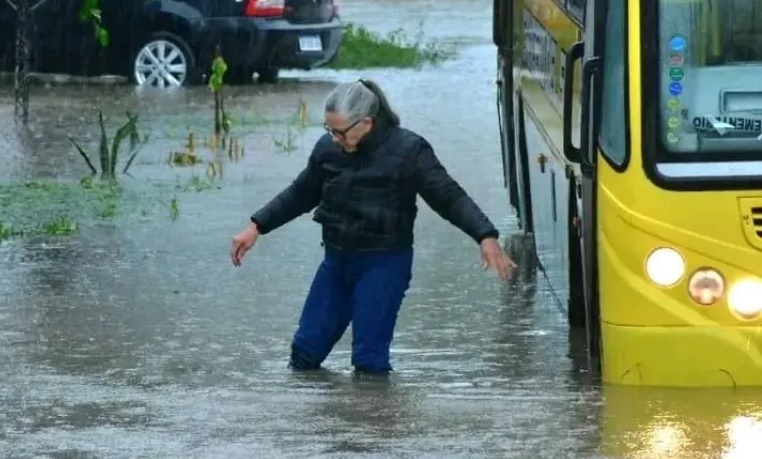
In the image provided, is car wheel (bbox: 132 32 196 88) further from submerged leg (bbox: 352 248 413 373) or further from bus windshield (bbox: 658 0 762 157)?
bus windshield (bbox: 658 0 762 157)

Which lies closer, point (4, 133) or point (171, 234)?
point (171, 234)

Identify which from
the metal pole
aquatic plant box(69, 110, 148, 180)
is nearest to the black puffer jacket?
aquatic plant box(69, 110, 148, 180)

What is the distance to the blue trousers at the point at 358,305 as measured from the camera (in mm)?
8789

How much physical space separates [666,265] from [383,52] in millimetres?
20663

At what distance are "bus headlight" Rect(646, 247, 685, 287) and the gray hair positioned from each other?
145 centimetres

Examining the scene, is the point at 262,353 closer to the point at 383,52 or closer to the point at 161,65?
the point at 161,65

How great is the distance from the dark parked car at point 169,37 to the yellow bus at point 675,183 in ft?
52.0

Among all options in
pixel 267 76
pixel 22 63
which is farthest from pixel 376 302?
pixel 267 76

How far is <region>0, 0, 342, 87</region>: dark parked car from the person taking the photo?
78.2ft

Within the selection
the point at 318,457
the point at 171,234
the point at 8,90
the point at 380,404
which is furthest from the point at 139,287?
the point at 8,90

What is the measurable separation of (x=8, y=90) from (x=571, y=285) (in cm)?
1468

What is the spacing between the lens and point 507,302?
1169 cm

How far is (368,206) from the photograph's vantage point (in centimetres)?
870

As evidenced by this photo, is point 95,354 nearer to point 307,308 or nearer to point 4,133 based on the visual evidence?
point 307,308
